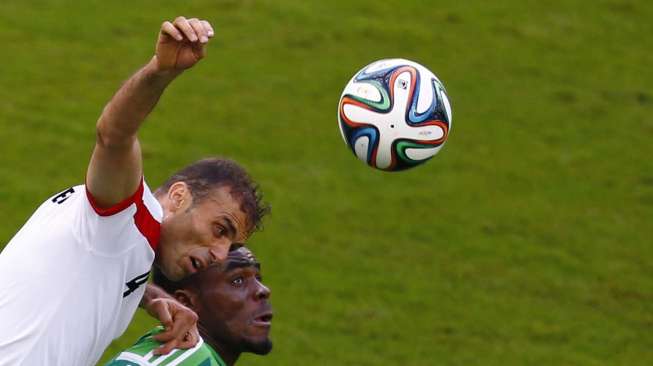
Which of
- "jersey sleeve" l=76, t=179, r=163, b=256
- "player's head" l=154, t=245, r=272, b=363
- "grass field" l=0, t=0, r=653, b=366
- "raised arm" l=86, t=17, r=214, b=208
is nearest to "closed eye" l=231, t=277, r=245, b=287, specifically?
"player's head" l=154, t=245, r=272, b=363

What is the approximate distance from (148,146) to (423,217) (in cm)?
262

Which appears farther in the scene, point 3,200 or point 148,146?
point 148,146

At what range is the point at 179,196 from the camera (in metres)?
5.92

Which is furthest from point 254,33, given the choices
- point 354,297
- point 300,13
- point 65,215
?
point 65,215

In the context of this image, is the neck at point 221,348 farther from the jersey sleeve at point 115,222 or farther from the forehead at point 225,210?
the jersey sleeve at point 115,222

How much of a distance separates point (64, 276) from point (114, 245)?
215mm

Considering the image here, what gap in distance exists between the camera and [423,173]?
1384cm

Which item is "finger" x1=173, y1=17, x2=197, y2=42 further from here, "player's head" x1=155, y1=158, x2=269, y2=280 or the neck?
the neck

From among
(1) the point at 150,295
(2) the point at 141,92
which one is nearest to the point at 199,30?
(2) the point at 141,92

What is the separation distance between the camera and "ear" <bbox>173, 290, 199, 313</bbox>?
6.13 m

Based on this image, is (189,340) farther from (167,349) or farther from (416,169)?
(416,169)

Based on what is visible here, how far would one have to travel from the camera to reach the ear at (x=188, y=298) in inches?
241

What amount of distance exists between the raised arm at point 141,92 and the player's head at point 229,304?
3.23 feet

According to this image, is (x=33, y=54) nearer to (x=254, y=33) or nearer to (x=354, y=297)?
(x=254, y=33)
